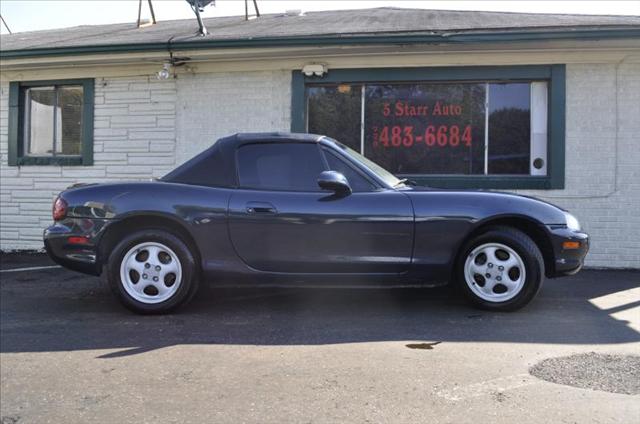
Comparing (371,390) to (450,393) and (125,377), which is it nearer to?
(450,393)

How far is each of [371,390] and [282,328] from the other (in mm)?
1363

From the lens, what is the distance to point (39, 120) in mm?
9234

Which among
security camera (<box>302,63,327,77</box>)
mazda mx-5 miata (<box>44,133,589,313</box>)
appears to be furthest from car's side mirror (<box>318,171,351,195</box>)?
security camera (<box>302,63,327,77</box>)

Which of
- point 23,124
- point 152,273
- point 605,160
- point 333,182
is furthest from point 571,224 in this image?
point 23,124

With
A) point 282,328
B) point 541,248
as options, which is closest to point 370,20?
point 541,248

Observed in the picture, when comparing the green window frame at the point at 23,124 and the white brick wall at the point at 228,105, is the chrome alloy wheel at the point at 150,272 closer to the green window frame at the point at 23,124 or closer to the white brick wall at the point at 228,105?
the white brick wall at the point at 228,105

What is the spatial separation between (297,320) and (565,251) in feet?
7.64

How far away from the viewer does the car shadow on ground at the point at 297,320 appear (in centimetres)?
409

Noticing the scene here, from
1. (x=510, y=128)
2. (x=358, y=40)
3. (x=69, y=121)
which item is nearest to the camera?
(x=358, y=40)

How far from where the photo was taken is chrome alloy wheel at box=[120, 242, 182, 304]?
15.5 feet

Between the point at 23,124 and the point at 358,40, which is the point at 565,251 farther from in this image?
the point at 23,124

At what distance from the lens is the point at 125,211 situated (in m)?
4.76

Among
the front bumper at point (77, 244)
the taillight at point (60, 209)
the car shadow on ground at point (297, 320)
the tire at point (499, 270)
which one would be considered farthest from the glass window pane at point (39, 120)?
the tire at point (499, 270)

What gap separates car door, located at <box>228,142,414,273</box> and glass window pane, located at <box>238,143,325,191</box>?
0.14 m
